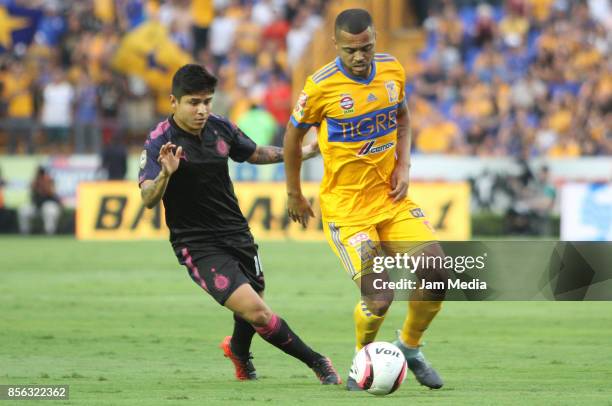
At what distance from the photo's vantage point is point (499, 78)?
28.9 meters

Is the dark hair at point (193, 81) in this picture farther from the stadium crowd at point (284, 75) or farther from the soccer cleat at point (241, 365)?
the stadium crowd at point (284, 75)

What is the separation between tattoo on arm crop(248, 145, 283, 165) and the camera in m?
9.65

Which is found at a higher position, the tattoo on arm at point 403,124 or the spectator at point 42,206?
the tattoo on arm at point 403,124

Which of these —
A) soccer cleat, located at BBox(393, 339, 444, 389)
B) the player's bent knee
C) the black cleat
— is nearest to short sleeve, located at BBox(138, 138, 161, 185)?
the player's bent knee

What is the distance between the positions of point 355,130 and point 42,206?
18376 millimetres

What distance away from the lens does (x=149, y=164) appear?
893 centimetres

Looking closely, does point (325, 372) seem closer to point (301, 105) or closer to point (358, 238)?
point (358, 238)

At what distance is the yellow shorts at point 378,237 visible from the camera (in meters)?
9.07

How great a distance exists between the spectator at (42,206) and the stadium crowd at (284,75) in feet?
3.92

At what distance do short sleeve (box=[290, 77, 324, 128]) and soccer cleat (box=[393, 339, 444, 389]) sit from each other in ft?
5.54

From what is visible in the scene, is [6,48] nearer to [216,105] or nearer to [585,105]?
[216,105]

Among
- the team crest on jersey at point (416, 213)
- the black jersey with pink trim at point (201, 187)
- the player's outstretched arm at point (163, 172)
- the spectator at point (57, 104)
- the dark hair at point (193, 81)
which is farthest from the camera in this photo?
the spectator at point (57, 104)

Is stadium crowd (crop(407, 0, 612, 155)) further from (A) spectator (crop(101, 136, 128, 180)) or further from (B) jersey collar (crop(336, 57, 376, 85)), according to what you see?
(B) jersey collar (crop(336, 57, 376, 85))

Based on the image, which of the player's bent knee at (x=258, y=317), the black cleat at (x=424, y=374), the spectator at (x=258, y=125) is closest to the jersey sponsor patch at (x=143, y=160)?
the player's bent knee at (x=258, y=317)
